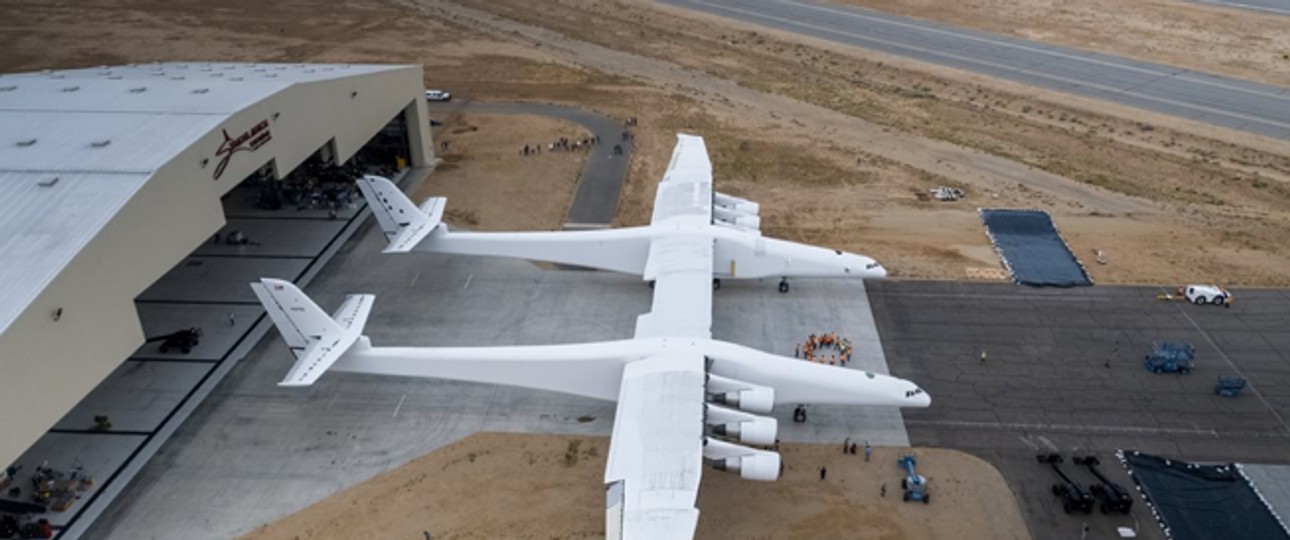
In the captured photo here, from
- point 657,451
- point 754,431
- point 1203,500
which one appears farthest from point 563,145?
point 1203,500

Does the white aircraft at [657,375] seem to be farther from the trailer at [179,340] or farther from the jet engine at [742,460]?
the trailer at [179,340]

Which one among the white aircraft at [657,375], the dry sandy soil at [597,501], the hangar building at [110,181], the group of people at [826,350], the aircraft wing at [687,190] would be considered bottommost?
the dry sandy soil at [597,501]

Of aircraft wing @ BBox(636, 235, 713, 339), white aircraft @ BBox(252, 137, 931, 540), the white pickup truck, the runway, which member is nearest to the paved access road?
the runway

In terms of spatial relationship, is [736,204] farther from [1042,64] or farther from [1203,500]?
[1042,64]

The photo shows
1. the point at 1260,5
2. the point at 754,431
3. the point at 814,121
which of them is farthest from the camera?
the point at 1260,5

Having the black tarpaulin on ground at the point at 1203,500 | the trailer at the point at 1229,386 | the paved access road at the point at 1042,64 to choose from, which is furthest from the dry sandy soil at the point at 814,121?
the black tarpaulin on ground at the point at 1203,500

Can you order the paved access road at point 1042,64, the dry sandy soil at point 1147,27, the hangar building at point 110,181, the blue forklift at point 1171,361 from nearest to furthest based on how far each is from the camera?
the hangar building at point 110,181 → the blue forklift at point 1171,361 → the paved access road at point 1042,64 → the dry sandy soil at point 1147,27
